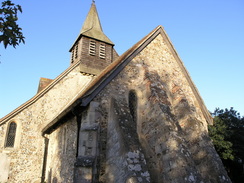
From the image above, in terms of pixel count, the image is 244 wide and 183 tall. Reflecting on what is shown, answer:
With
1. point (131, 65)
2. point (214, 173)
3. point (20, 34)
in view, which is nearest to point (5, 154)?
point (131, 65)

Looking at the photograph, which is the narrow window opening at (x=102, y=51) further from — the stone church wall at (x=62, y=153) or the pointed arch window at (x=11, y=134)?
the pointed arch window at (x=11, y=134)

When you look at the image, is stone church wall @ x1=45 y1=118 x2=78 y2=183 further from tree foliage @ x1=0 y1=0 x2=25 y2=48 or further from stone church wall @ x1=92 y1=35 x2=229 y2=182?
tree foliage @ x1=0 y1=0 x2=25 y2=48

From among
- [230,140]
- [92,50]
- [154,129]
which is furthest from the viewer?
[92,50]

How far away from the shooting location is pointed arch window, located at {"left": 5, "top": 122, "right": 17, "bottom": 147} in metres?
12.1

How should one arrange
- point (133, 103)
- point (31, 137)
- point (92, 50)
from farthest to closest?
point (92, 50) < point (31, 137) < point (133, 103)

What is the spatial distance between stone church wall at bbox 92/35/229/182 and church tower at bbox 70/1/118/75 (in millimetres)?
6586

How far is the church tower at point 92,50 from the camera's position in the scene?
17297 mm

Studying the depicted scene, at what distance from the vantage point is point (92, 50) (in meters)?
18.3

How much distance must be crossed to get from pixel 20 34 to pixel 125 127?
4.41 meters

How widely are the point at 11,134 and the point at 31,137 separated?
1010mm

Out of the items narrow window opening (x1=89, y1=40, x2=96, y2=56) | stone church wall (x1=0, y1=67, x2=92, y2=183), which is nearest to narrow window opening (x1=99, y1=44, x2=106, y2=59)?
narrow window opening (x1=89, y1=40, x2=96, y2=56)

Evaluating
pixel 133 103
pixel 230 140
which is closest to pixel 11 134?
pixel 133 103

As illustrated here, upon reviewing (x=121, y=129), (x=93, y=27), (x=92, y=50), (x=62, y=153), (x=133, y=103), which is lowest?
(x=121, y=129)

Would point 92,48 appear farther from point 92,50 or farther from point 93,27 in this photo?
point 93,27
